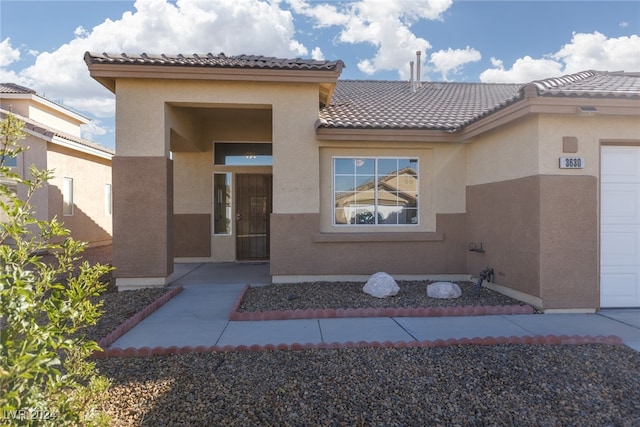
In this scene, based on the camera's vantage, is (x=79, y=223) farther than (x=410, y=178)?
Yes

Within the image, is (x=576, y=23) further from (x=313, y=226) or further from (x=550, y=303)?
(x=313, y=226)

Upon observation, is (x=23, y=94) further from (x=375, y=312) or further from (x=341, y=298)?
(x=375, y=312)

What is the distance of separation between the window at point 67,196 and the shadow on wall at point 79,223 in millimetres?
193

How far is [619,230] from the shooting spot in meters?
6.84

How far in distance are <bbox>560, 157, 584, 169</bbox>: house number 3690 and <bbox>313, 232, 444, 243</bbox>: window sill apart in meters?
3.17

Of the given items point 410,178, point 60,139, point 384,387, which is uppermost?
point 60,139

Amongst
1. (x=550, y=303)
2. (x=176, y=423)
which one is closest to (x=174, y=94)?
(x=176, y=423)

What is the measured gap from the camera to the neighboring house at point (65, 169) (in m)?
14.5

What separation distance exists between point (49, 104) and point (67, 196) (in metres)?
8.91

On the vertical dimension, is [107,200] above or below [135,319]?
above

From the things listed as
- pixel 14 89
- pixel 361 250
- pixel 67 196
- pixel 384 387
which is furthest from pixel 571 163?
pixel 14 89

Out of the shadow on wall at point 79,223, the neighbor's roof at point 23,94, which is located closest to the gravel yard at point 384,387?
the shadow on wall at point 79,223

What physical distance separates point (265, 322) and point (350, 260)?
323 centimetres

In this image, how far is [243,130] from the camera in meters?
12.1
